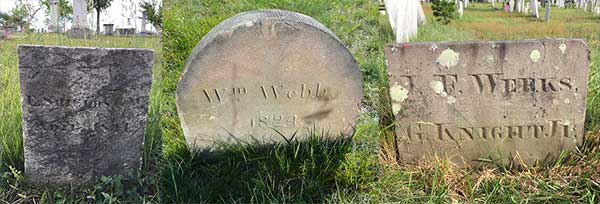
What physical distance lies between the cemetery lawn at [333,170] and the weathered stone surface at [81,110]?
0.11 metres

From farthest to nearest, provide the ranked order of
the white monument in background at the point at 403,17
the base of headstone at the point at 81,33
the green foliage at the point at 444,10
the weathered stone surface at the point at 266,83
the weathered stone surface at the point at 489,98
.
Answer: the white monument in background at the point at 403,17 < the base of headstone at the point at 81,33 < the green foliage at the point at 444,10 < the weathered stone surface at the point at 489,98 < the weathered stone surface at the point at 266,83

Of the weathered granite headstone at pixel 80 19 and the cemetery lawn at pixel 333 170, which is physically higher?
the weathered granite headstone at pixel 80 19

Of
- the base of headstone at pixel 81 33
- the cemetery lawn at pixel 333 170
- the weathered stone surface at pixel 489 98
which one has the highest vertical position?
the base of headstone at pixel 81 33

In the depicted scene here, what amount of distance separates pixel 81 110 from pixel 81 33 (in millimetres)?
990

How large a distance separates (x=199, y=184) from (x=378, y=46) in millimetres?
2685

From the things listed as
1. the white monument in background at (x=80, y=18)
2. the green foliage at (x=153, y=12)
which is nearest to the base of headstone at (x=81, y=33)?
the white monument in background at (x=80, y=18)

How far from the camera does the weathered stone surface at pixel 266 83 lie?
7.32 feet

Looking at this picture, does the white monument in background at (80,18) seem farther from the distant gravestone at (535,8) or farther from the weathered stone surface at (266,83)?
the distant gravestone at (535,8)

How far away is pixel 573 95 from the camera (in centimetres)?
256

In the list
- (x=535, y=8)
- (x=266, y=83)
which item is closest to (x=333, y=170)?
(x=266, y=83)

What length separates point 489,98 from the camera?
2.57 m

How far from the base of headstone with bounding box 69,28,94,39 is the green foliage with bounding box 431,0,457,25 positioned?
91.8 inches

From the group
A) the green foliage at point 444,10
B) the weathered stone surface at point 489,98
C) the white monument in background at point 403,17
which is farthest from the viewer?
the white monument in background at point 403,17

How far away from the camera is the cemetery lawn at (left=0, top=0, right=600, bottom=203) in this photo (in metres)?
2.26
